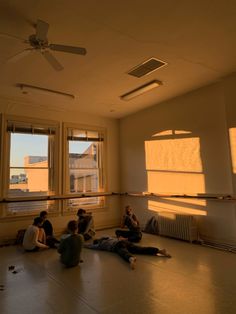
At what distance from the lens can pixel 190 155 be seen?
528cm

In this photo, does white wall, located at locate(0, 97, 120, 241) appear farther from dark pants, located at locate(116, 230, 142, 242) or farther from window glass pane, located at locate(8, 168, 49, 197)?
dark pants, located at locate(116, 230, 142, 242)

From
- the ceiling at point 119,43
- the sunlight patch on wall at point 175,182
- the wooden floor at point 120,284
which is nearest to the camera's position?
the wooden floor at point 120,284

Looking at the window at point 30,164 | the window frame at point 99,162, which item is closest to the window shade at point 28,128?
the window at point 30,164

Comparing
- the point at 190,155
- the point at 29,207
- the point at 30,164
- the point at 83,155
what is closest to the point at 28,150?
the point at 30,164

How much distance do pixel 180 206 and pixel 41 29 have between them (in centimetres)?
451

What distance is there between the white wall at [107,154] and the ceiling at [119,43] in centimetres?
43

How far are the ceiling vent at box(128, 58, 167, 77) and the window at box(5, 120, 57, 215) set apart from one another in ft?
9.35

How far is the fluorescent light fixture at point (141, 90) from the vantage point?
186 inches

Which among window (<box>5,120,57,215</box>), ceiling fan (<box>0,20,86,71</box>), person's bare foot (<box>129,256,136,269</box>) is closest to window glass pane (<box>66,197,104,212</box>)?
window (<box>5,120,57,215</box>)

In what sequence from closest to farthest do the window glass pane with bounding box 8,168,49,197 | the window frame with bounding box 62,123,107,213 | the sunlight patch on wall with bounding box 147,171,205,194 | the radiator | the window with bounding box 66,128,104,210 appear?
the radiator
the sunlight patch on wall with bounding box 147,171,205,194
the window glass pane with bounding box 8,168,49,197
the window frame with bounding box 62,123,107,213
the window with bounding box 66,128,104,210

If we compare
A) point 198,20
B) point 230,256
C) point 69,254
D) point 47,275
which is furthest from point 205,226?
point 198,20

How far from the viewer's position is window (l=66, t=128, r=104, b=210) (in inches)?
250

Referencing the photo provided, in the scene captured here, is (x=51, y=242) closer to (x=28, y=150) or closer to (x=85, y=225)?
(x=85, y=225)

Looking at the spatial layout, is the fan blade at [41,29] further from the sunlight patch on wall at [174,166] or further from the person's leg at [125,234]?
the person's leg at [125,234]
